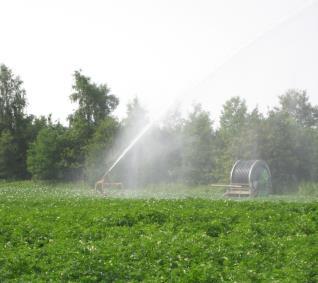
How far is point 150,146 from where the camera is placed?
60.5 m

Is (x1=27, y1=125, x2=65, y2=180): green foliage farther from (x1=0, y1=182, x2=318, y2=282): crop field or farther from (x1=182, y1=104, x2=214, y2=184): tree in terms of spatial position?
(x1=0, y1=182, x2=318, y2=282): crop field

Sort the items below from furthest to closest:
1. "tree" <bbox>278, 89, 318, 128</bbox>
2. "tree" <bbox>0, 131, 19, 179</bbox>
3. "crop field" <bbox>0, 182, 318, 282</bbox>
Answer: "tree" <bbox>278, 89, 318, 128</bbox> → "tree" <bbox>0, 131, 19, 179</bbox> → "crop field" <bbox>0, 182, 318, 282</bbox>

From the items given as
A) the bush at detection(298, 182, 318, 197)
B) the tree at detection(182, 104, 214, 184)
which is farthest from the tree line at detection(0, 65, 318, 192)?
the bush at detection(298, 182, 318, 197)

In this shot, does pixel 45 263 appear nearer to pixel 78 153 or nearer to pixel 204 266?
pixel 204 266

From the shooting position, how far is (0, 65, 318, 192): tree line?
5022cm

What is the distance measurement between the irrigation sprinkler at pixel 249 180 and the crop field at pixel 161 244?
19719mm

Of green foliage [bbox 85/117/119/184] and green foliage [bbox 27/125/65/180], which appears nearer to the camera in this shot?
green foliage [bbox 85/117/119/184]

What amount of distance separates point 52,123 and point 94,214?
58914mm

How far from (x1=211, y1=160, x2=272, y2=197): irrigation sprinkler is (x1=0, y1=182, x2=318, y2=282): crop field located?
19.7 metres

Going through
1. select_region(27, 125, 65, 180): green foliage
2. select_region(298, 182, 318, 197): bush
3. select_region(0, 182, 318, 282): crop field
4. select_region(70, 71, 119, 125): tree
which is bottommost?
select_region(0, 182, 318, 282): crop field

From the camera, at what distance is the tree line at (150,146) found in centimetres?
5022

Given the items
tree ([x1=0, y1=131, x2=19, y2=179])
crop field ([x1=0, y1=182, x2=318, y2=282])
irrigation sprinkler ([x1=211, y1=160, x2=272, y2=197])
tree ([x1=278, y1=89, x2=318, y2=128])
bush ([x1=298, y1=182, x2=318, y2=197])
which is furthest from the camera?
tree ([x1=278, y1=89, x2=318, y2=128])

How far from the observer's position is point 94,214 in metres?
16.5

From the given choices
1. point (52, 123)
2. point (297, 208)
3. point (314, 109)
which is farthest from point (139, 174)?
point (314, 109)
